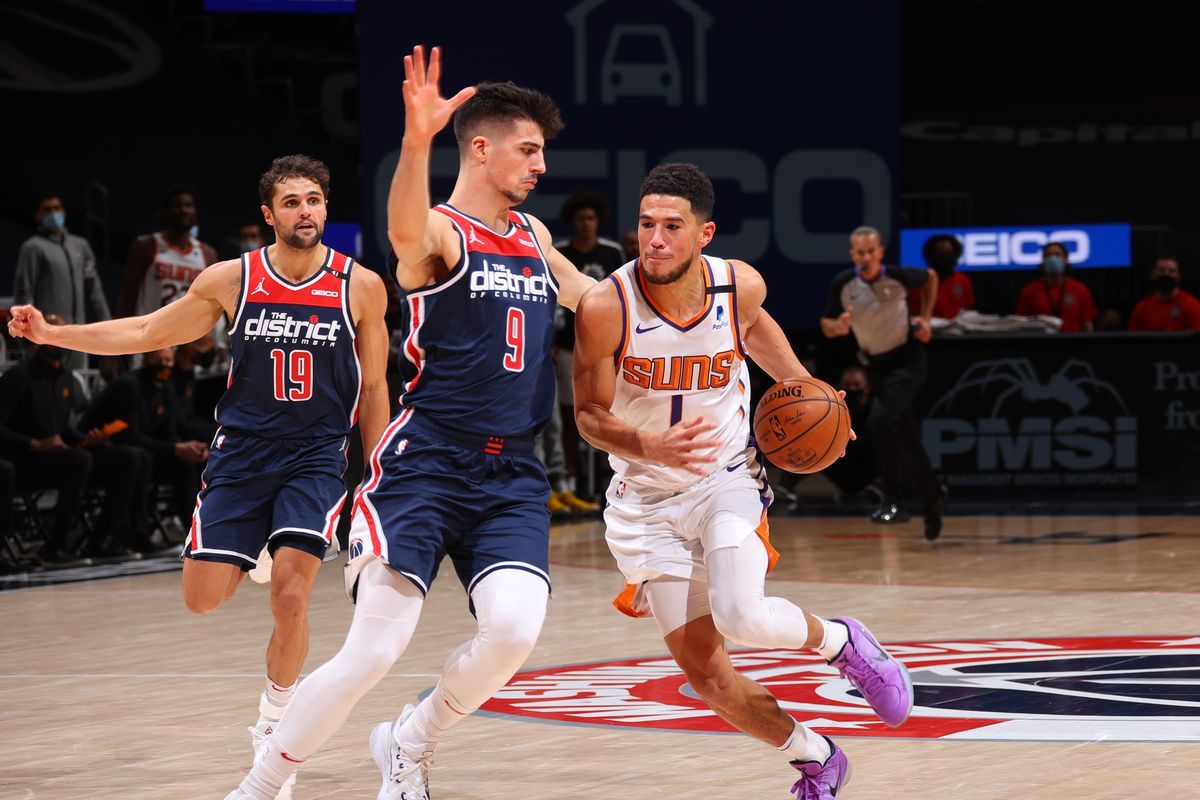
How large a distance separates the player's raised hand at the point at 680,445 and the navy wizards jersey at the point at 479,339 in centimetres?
31

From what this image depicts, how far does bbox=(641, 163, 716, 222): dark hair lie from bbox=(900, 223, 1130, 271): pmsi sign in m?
18.7

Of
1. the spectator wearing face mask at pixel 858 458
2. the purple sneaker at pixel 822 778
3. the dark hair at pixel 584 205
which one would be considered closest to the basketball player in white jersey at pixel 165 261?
the dark hair at pixel 584 205

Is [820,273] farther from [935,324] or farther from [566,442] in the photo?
[566,442]

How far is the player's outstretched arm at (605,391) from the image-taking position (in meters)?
4.65

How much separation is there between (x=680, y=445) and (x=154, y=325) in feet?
6.15

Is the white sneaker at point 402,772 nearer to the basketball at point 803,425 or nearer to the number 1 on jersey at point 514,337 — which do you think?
the number 1 on jersey at point 514,337

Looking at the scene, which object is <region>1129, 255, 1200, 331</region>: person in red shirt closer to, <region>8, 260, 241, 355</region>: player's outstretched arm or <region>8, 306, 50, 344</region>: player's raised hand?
<region>8, 260, 241, 355</region>: player's outstretched arm

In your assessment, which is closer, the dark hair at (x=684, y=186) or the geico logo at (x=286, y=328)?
the dark hair at (x=684, y=186)

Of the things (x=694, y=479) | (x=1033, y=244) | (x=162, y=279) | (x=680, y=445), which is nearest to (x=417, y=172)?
(x=680, y=445)

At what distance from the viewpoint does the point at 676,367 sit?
4887mm

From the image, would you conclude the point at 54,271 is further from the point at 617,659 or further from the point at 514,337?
the point at 514,337

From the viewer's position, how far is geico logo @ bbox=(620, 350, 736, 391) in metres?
4.88

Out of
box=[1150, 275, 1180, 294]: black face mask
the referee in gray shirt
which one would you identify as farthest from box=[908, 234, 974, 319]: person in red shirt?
the referee in gray shirt

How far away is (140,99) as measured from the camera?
22.0 m
